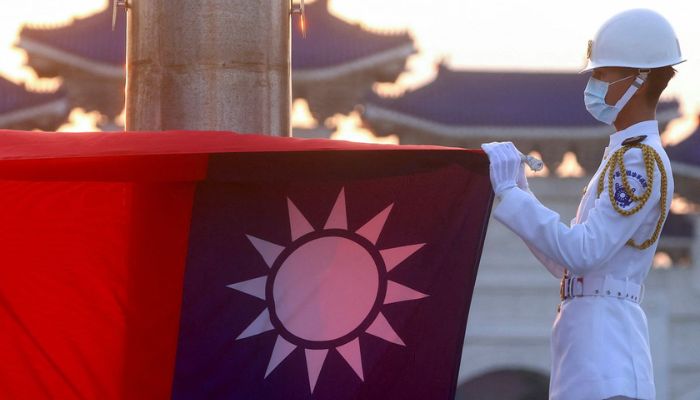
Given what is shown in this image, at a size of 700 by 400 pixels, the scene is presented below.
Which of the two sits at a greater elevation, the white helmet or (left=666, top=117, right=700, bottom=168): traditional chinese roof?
(left=666, top=117, right=700, bottom=168): traditional chinese roof

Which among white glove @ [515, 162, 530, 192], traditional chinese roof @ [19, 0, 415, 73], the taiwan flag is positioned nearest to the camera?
white glove @ [515, 162, 530, 192]

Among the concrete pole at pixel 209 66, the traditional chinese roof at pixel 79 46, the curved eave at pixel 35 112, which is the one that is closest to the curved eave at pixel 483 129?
the traditional chinese roof at pixel 79 46

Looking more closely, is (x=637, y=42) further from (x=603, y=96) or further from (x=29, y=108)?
(x=29, y=108)

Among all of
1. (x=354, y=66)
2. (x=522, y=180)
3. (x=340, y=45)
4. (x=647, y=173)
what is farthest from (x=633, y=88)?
(x=340, y=45)

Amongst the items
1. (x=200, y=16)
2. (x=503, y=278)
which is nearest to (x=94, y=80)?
(x=503, y=278)

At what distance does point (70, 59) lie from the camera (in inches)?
893

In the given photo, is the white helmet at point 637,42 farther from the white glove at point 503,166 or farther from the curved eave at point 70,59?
the curved eave at point 70,59

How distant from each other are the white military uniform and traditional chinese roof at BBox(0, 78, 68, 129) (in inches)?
743

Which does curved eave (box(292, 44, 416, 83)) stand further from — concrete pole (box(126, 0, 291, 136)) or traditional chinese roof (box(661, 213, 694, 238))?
concrete pole (box(126, 0, 291, 136))

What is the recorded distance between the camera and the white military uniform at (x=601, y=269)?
3510mm

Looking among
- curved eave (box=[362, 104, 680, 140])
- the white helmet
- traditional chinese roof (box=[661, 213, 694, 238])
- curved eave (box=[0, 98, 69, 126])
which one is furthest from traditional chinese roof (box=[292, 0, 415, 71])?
the white helmet

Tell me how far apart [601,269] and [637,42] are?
22.0 inches

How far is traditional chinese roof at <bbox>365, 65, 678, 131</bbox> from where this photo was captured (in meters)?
22.5

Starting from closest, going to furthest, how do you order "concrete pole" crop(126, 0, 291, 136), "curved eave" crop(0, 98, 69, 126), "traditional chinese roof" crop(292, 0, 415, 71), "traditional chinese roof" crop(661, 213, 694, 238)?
"concrete pole" crop(126, 0, 291, 136) → "curved eave" crop(0, 98, 69, 126) → "traditional chinese roof" crop(661, 213, 694, 238) → "traditional chinese roof" crop(292, 0, 415, 71)
